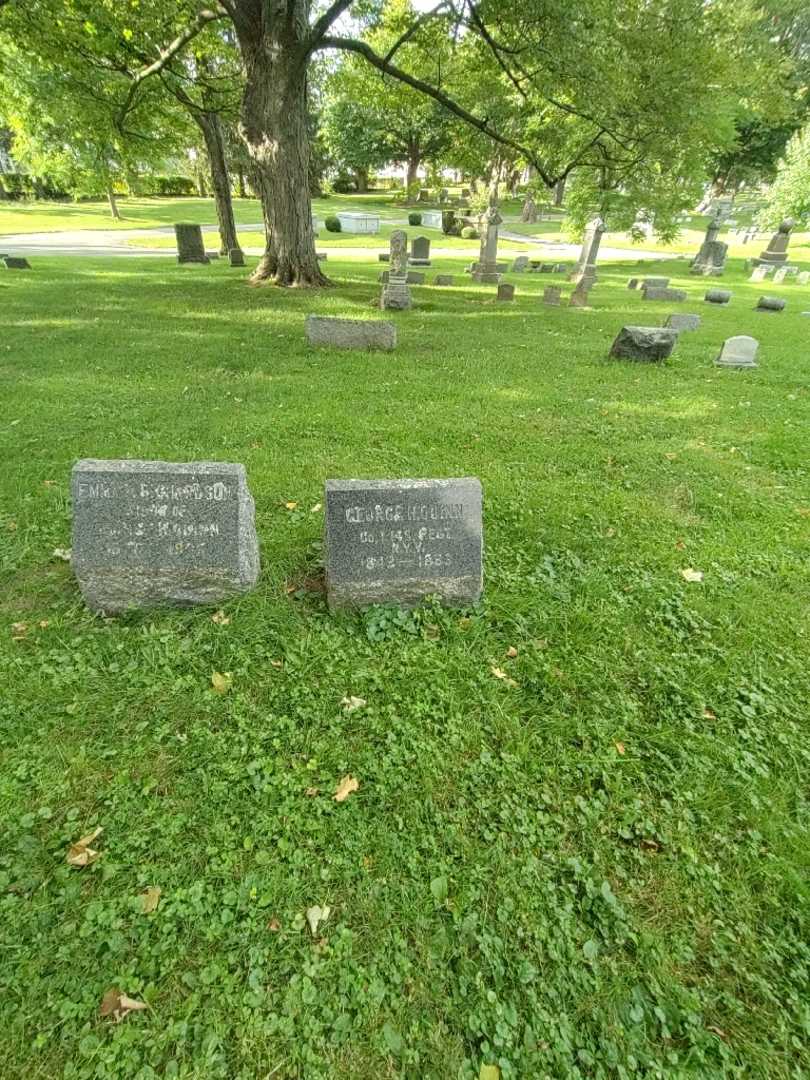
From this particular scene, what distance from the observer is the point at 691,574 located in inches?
159

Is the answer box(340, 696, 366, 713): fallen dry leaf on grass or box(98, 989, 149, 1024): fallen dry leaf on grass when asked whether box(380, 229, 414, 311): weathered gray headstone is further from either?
box(98, 989, 149, 1024): fallen dry leaf on grass

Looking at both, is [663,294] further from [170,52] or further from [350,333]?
[170,52]

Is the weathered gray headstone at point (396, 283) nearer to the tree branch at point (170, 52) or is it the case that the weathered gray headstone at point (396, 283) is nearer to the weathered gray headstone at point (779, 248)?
the tree branch at point (170, 52)

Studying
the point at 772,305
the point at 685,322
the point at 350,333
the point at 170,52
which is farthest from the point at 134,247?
the point at 772,305

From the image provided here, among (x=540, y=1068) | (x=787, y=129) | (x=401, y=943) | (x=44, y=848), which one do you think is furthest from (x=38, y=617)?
(x=787, y=129)

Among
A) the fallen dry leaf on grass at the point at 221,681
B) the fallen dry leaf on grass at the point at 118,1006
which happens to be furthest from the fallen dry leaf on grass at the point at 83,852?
the fallen dry leaf on grass at the point at 221,681

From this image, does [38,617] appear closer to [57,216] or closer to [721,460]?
[721,460]

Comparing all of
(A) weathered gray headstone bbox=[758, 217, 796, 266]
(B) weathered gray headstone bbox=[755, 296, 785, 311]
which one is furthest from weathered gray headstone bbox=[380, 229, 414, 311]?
(A) weathered gray headstone bbox=[758, 217, 796, 266]

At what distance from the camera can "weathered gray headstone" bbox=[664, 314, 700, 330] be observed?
12398 mm

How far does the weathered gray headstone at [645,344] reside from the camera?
9.20 m

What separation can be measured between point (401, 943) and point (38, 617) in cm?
289

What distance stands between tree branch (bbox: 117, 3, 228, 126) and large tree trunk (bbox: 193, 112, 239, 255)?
458cm

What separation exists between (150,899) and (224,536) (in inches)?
74.9

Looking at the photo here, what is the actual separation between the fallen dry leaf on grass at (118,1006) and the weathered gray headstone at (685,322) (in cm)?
1415
